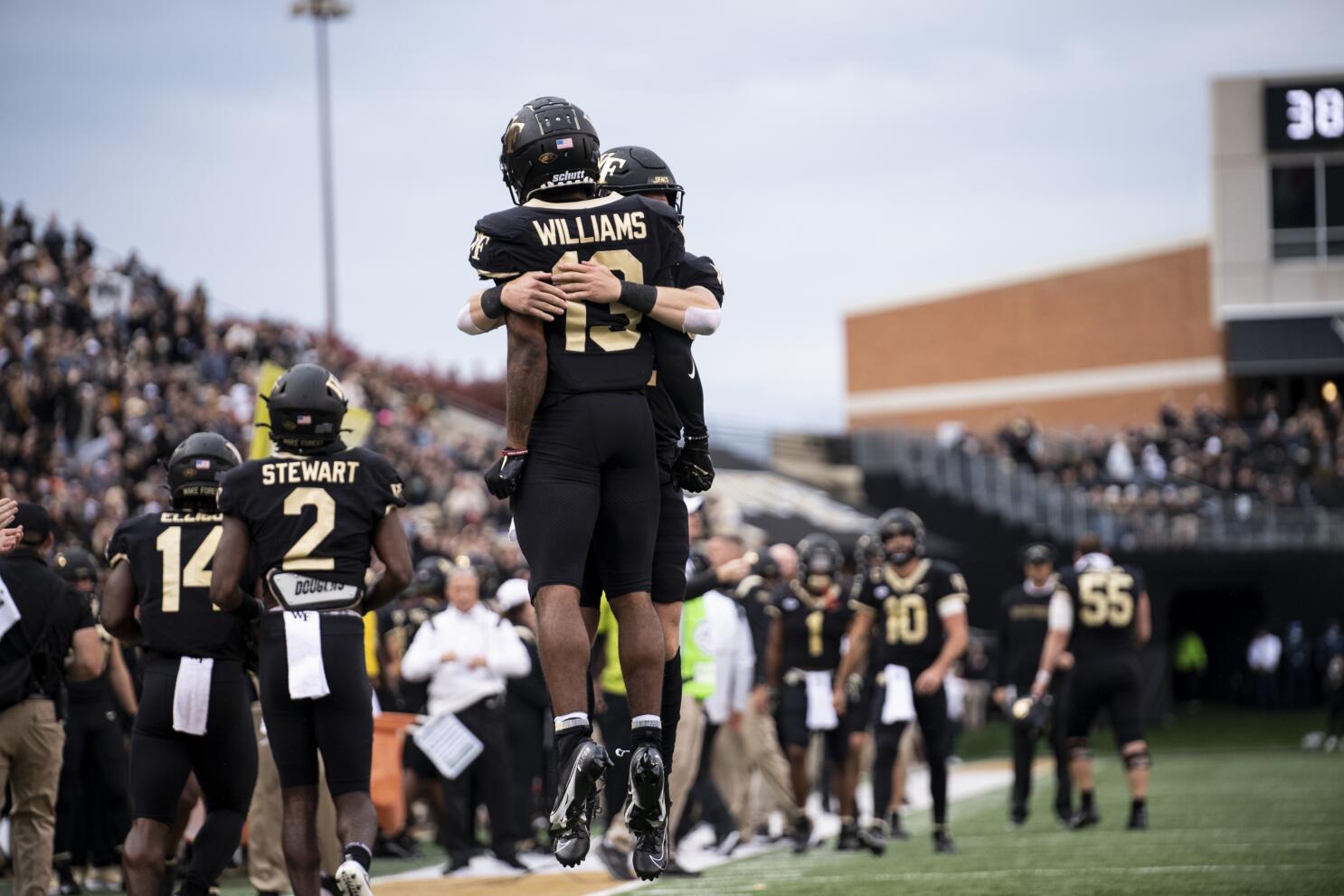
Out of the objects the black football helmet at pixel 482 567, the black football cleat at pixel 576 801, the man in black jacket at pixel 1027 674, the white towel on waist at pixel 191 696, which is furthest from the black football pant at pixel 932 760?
the black football cleat at pixel 576 801

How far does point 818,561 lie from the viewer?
14.0 meters

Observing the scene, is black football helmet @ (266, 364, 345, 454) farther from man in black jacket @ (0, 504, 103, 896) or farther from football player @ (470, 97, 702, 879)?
man in black jacket @ (0, 504, 103, 896)

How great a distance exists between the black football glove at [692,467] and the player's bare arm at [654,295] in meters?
0.49

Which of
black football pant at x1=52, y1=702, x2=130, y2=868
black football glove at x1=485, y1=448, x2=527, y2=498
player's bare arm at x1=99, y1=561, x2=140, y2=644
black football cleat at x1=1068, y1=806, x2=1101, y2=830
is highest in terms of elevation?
black football glove at x1=485, y1=448, x2=527, y2=498

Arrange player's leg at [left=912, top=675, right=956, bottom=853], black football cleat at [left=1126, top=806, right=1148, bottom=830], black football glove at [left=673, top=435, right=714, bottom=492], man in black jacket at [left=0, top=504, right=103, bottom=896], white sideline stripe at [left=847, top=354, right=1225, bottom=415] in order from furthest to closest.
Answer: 1. white sideline stripe at [left=847, top=354, right=1225, bottom=415]
2. black football cleat at [left=1126, top=806, right=1148, bottom=830]
3. player's leg at [left=912, top=675, right=956, bottom=853]
4. man in black jacket at [left=0, top=504, right=103, bottom=896]
5. black football glove at [left=673, top=435, right=714, bottom=492]

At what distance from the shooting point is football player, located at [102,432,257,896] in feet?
24.8

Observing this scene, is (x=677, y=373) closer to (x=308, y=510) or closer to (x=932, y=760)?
(x=308, y=510)

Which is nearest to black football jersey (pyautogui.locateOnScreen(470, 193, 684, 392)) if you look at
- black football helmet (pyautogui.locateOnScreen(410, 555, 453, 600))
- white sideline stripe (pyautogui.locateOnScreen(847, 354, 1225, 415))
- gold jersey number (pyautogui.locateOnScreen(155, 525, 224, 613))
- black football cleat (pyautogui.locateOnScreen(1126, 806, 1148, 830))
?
gold jersey number (pyautogui.locateOnScreen(155, 525, 224, 613))

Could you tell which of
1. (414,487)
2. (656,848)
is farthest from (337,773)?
(414,487)

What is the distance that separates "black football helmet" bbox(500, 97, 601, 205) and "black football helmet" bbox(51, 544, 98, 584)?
200 inches

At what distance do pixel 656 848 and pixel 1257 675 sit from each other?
30786 mm

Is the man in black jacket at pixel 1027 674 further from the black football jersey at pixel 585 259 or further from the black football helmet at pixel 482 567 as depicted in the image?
the black football jersey at pixel 585 259

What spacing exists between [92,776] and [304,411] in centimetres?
554

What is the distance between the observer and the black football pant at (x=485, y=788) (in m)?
12.2
